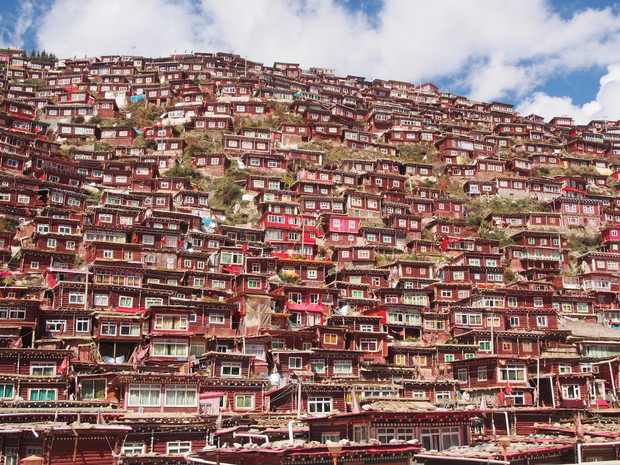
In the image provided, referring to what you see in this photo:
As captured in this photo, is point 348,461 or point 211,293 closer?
point 348,461

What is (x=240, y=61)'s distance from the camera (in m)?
173

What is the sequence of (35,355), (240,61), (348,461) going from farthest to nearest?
(240,61), (35,355), (348,461)

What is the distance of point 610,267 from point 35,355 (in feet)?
235

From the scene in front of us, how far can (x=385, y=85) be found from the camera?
184 meters

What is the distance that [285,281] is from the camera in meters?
76.1

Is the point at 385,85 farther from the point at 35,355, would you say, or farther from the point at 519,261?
the point at 35,355

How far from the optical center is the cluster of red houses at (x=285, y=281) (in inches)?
1484

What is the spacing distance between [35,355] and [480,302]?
1814 inches

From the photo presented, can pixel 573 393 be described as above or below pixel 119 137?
below

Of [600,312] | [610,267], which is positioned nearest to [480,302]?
[600,312]

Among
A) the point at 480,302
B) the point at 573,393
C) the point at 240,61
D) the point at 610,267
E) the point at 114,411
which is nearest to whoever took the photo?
the point at 114,411

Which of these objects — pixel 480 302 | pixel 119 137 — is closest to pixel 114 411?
pixel 480 302

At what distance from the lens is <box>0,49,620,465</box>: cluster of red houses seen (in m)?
37.7

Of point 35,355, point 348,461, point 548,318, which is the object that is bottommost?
point 348,461
